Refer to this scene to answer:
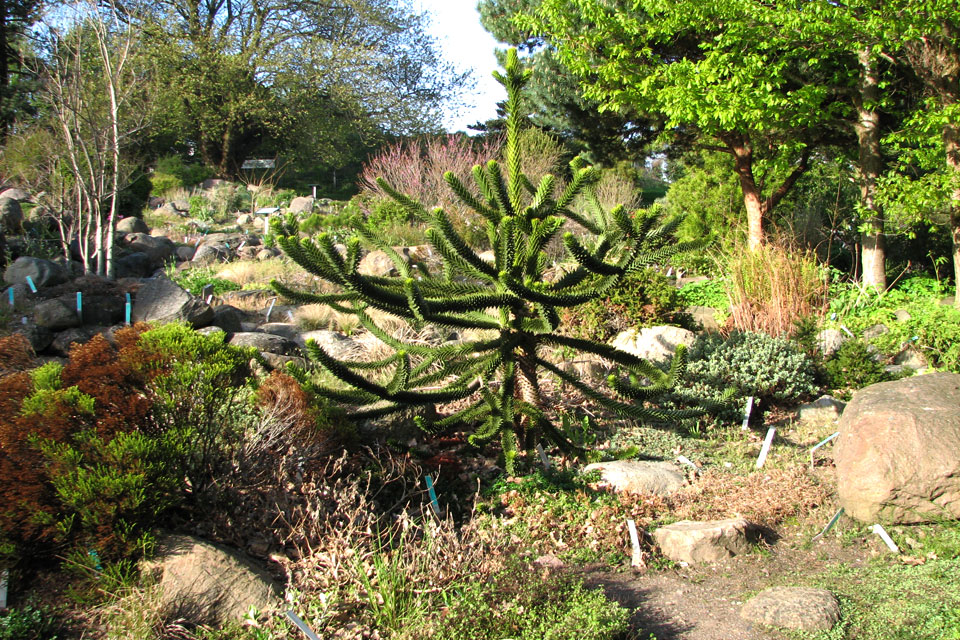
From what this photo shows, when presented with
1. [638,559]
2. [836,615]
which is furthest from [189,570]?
[836,615]

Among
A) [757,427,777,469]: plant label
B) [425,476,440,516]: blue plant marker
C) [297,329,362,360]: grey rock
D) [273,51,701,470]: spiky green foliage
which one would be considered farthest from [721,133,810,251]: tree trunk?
[425,476,440,516]: blue plant marker

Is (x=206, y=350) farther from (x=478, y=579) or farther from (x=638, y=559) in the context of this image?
(x=638, y=559)

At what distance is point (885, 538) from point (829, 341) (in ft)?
13.1

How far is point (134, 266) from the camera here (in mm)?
12898

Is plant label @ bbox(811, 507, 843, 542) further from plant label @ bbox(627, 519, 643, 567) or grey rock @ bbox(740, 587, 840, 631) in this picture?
plant label @ bbox(627, 519, 643, 567)

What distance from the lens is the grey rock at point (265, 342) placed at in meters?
7.63

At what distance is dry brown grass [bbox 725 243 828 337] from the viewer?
26.1ft

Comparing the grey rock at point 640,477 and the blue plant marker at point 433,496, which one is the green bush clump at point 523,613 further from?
the grey rock at point 640,477

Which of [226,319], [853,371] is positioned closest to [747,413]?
[853,371]

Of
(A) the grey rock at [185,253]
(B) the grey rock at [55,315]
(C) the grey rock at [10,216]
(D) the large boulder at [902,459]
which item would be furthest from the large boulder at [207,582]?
(A) the grey rock at [185,253]

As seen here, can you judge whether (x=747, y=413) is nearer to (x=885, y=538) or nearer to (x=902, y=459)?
(x=902, y=459)

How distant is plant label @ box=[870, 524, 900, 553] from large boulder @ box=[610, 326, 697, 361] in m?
3.13

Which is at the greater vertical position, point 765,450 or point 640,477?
point 765,450

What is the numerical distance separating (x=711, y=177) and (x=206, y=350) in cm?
1309
